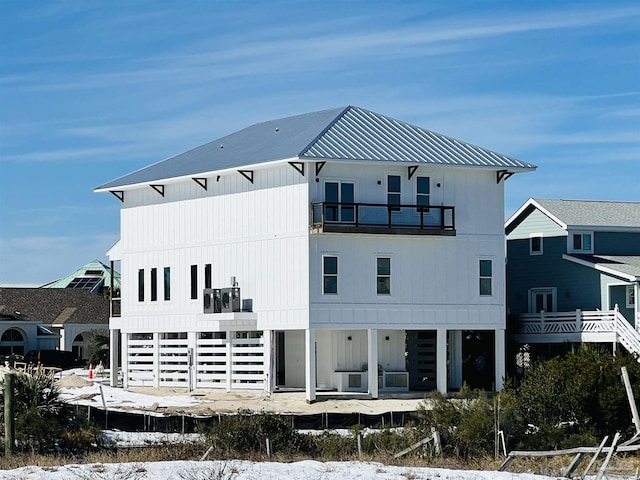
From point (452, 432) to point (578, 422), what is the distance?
3.60 m

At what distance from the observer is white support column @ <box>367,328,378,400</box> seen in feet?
159

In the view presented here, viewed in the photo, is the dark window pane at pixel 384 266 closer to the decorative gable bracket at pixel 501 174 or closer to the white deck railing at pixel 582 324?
the decorative gable bracket at pixel 501 174

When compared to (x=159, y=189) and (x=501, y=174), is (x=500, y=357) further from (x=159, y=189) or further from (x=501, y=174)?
(x=159, y=189)

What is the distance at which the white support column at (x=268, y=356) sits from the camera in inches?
1938

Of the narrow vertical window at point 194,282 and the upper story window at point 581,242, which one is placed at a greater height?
the upper story window at point 581,242

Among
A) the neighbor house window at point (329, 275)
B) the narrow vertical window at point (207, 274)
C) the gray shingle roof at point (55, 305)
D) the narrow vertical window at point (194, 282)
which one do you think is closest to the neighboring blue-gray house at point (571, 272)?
the neighbor house window at point (329, 275)

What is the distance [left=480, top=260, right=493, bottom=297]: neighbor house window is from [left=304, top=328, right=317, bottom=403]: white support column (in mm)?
6981

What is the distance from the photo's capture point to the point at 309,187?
157ft

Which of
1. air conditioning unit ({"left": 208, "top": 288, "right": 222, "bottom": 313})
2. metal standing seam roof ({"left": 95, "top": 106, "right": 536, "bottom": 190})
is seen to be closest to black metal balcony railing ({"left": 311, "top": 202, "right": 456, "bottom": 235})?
metal standing seam roof ({"left": 95, "top": 106, "right": 536, "bottom": 190})

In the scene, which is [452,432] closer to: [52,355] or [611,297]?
[611,297]

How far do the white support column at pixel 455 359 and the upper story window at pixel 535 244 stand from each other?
6941mm

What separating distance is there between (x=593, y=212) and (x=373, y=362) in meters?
16.1

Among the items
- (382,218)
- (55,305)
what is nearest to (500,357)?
(382,218)

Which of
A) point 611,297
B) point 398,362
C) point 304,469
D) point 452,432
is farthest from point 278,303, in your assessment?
point 304,469
